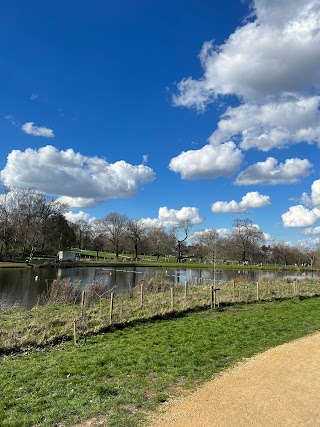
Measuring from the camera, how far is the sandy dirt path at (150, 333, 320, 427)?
5.66 metres

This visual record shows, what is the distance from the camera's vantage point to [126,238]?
93938 millimetres

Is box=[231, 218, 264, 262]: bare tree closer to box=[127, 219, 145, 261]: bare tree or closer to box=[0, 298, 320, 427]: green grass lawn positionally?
box=[127, 219, 145, 261]: bare tree

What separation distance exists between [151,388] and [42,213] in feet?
226

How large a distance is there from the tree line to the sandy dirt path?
63.6 m

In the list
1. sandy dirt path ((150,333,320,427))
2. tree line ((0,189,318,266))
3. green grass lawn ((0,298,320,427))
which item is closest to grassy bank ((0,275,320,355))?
green grass lawn ((0,298,320,427))

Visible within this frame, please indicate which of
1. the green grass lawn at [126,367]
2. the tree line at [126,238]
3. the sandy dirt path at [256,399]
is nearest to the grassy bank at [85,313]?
the green grass lawn at [126,367]

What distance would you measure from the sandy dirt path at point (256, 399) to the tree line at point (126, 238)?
63575 millimetres

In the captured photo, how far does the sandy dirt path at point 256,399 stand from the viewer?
223 inches

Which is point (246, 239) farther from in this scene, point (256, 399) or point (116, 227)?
point (256, 399)

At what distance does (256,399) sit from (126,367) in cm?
336

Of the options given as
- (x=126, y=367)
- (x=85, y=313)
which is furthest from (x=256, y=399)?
(x=85, y=313)

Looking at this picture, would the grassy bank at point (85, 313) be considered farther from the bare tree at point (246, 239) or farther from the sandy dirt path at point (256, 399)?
the bare tree at point (246, 239)

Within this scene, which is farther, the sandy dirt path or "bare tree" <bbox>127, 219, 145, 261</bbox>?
"bare tree" <bbox>127, 219, 145, 261</bbox>

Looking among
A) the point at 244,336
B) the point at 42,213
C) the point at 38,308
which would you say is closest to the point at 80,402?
the point at 244,336
